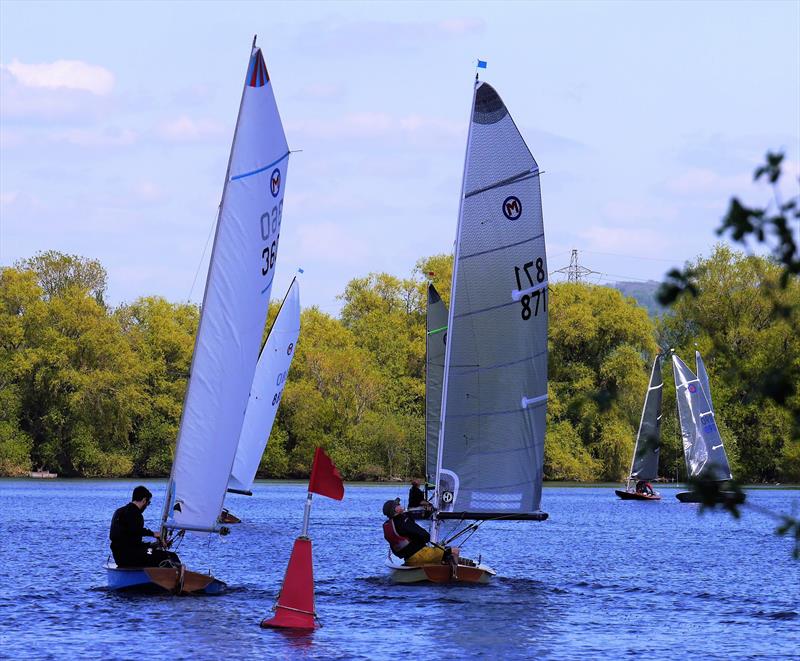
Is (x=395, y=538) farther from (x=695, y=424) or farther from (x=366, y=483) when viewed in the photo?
(x=366, y=483)

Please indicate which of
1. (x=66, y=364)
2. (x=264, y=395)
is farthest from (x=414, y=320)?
(x=264, y=395)

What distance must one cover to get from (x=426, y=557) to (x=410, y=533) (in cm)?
52

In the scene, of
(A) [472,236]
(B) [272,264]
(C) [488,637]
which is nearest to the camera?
(C) [488,637]

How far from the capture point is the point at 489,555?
3453cm

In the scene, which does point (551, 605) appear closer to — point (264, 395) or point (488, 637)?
point (488, 637)

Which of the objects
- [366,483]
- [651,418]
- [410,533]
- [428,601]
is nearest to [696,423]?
[651,418]

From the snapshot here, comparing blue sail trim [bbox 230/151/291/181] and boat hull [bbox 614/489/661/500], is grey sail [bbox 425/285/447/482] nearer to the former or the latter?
blue sail trim [bbox 230/151/291/181]

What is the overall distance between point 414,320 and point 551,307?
43.3 feet

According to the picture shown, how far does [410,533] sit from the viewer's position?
23000 millimetres

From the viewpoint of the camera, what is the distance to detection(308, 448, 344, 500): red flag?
1697 cm

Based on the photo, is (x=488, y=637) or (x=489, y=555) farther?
(x=489, y=555)

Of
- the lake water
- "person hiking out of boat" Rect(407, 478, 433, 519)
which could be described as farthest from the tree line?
"person hiking out of boat" Rect(407, 478, 433, 519)

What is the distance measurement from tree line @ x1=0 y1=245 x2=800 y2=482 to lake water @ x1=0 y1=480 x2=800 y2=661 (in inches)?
1470

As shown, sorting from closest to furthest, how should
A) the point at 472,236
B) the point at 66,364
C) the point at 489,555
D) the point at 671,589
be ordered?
the point at 472,236, the point at 671,589, the point at 489,555, the point at 66,364
